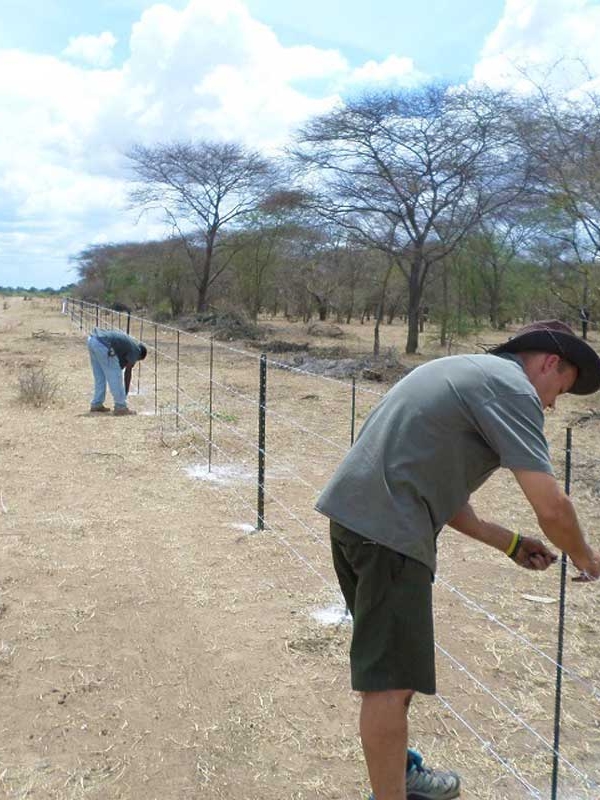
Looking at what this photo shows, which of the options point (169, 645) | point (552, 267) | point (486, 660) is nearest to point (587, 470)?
point (486, 660)

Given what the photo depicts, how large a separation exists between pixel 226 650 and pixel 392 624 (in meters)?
1.86

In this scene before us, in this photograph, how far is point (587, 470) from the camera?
800cm

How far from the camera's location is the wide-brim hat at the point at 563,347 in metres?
Answer: 2.10

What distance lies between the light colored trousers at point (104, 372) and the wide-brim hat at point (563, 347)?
8.01 meters

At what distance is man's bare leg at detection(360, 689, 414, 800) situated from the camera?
205 cm

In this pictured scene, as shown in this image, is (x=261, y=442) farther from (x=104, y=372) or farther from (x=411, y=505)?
(x=104, y=372)

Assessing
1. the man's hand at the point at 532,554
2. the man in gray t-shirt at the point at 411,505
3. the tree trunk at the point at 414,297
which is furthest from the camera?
the tree trunk at the point at 414,297

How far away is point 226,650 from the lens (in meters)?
3.71

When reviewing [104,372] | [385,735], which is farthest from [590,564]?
[104,372]

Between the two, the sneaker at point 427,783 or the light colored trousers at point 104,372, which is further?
the light colored trousers at point 104,372

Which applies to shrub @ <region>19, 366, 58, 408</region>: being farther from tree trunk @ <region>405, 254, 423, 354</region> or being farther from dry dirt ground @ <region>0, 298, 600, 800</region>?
tree trunk @ <region>405, 254, 423, 354</region>

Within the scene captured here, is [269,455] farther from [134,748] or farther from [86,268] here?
[86,268]

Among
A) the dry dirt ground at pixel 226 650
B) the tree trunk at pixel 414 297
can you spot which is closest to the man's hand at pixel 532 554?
the dry dirt ground at pixel 226 650

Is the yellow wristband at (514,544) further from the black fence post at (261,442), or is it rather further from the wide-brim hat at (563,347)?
the black fence post at (261,442)
